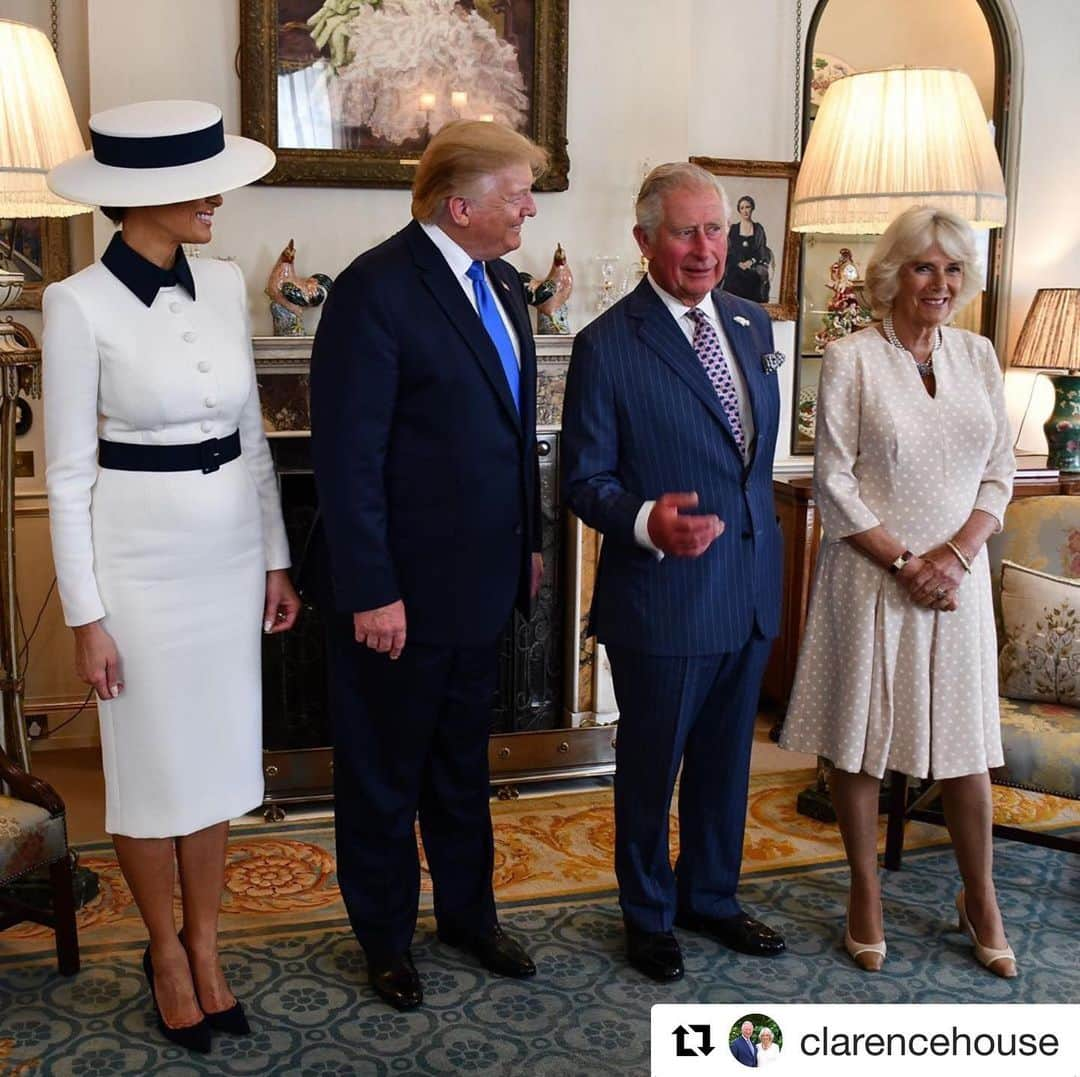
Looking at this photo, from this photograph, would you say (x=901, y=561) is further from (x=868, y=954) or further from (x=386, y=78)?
(x=386, y=78)

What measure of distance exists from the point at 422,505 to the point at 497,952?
3.21ft

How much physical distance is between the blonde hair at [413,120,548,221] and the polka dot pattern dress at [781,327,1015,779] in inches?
31.2

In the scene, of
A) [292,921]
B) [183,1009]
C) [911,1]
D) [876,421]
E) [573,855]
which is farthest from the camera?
[911,1]

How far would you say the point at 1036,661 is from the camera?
10.1 feet

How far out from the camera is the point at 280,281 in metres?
3.61

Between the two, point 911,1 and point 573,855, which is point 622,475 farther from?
point 911,1

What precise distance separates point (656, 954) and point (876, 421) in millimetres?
1177

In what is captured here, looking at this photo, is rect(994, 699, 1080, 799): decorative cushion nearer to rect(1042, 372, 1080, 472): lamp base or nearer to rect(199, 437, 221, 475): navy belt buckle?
rect(1042, 372, 1080, 472): lamp base

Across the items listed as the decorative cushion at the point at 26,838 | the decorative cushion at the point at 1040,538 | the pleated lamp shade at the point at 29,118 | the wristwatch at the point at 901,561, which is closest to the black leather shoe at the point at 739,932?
the wristwatch at the point at 901,561

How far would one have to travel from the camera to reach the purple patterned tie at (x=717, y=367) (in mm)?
2488

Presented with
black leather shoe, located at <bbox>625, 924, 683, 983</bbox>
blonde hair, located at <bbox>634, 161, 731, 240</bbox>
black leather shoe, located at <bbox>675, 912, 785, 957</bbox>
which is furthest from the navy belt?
black leather shoe, located at <bbox>675, 912, 785, 957</bbox>

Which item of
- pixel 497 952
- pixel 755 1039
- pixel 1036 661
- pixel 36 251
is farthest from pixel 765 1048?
pixel 36 251

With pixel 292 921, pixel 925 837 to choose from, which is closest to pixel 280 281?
pixel 292 921

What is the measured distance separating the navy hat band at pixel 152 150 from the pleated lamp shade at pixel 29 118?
2.43 feet
